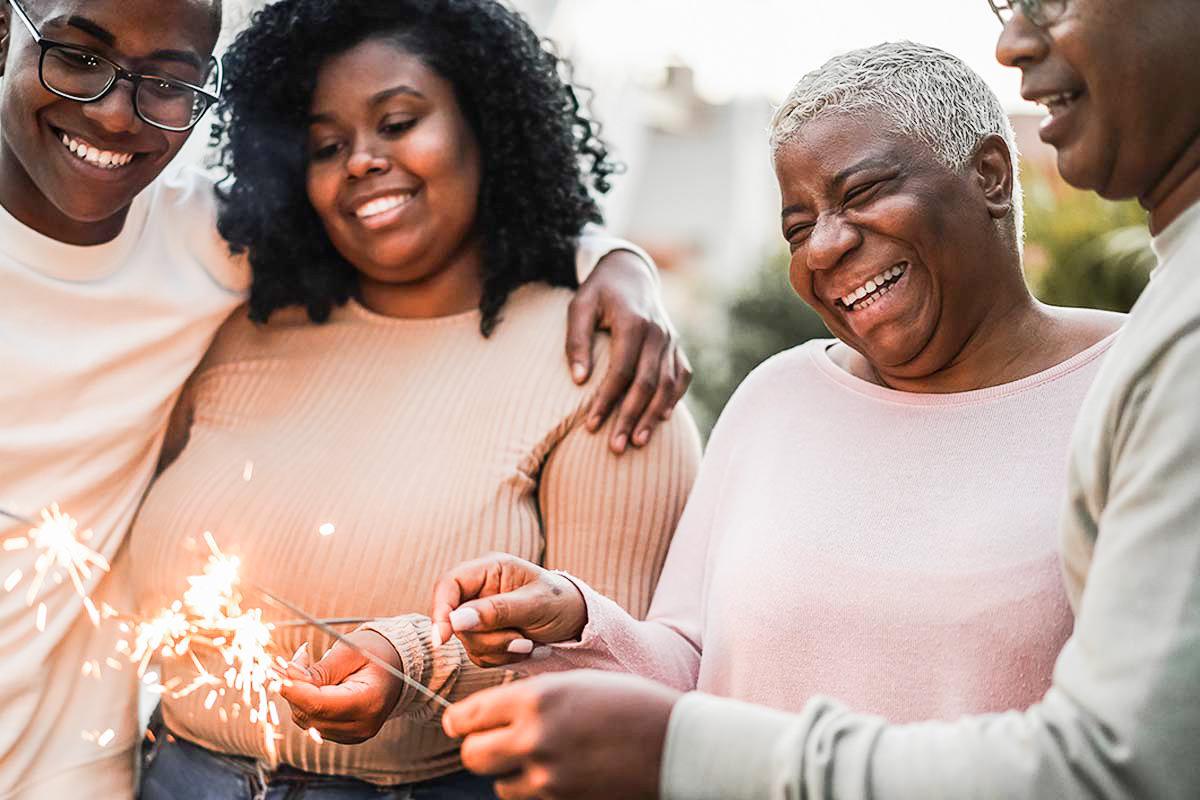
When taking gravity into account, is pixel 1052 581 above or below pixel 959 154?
below

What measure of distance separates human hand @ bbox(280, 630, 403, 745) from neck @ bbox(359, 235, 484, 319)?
0.89 metres

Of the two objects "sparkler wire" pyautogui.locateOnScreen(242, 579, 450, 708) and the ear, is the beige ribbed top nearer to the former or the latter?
"sparkler wire" pyautogui.locateOnScreen(242, 579, 450, 708)

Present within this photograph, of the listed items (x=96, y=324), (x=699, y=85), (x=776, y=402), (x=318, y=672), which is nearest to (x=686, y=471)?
(x=776, y=402)

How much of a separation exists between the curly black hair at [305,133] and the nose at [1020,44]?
138cm

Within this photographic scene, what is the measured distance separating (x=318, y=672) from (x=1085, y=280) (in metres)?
5.59

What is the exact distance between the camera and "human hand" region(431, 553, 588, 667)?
1705mm

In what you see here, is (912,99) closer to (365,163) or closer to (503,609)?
(503,609)

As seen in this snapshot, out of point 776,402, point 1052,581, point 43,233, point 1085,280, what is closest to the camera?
point 1052,581

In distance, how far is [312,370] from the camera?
2.48 metres

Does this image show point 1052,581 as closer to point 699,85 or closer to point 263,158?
point 263,158

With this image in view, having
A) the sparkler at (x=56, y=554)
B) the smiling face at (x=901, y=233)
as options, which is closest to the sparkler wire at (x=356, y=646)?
the sparkler at (x=56, y=554)

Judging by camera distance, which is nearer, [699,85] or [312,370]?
[312,370]

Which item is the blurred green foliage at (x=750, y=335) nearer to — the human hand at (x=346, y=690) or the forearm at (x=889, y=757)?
the human hand at (x=346, y=690)

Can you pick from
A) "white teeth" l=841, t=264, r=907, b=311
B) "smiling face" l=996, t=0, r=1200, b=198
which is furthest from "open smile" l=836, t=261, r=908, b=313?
"smiling face" l=996, t=0, r=1200, b=198
